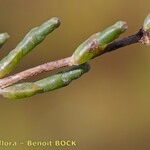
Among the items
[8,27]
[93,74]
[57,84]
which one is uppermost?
[8,27]

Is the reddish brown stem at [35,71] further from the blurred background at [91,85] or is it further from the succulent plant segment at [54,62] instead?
the blurred background at [91,85]

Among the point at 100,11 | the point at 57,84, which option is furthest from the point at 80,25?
the point at 57,84

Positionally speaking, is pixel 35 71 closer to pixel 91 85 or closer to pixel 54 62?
pixel 54 62

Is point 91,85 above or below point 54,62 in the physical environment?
above

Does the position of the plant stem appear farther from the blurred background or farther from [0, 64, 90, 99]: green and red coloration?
the blurred background

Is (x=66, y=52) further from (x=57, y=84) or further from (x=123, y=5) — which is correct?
(x=57, y=84)

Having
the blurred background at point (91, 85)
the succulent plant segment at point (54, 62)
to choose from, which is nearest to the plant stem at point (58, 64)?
the succulent plant segment at point (54, 62)

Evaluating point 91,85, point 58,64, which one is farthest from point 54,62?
point 91,85
